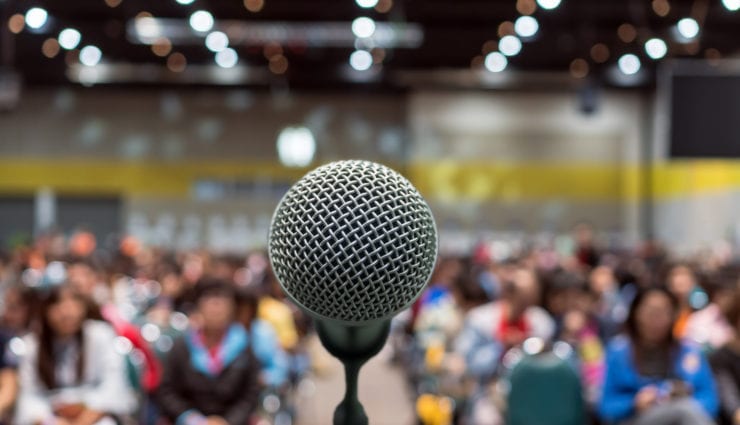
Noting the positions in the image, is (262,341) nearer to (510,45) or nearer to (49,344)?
(49,344)

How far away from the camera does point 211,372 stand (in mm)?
5660

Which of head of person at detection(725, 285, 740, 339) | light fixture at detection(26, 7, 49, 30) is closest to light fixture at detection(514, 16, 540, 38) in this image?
light fixture at detection(26, 7, 49, 30)

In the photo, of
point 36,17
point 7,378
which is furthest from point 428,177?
point 7,378

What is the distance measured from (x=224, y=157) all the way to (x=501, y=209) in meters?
6.66

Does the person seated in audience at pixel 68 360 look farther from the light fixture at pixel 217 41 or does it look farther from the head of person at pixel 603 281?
the light fixture at pixel 217 41

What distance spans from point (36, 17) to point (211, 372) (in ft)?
44.0

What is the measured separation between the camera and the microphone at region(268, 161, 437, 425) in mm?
1181

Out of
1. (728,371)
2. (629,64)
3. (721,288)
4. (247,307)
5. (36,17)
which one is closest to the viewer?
(728,371)

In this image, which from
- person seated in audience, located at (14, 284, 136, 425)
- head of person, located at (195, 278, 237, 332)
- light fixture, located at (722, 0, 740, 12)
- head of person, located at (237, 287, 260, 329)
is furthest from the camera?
light fixture, located at (722, 0, 740, 12)

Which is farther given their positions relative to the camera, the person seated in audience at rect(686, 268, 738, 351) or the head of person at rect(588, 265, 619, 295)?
the head of person at rect(588, 265, 619, 295)

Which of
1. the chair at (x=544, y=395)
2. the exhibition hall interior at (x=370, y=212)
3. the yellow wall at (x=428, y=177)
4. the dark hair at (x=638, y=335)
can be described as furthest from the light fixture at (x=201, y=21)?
the chair at (x=544, y=395)

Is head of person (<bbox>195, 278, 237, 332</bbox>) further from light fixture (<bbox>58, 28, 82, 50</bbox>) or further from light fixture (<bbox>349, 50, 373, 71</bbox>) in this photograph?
light fixture (<bbox>349, 50, 373, 71</bbox>)

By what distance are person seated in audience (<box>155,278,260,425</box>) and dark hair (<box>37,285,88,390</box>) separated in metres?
0.64

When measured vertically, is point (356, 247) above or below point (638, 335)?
above
